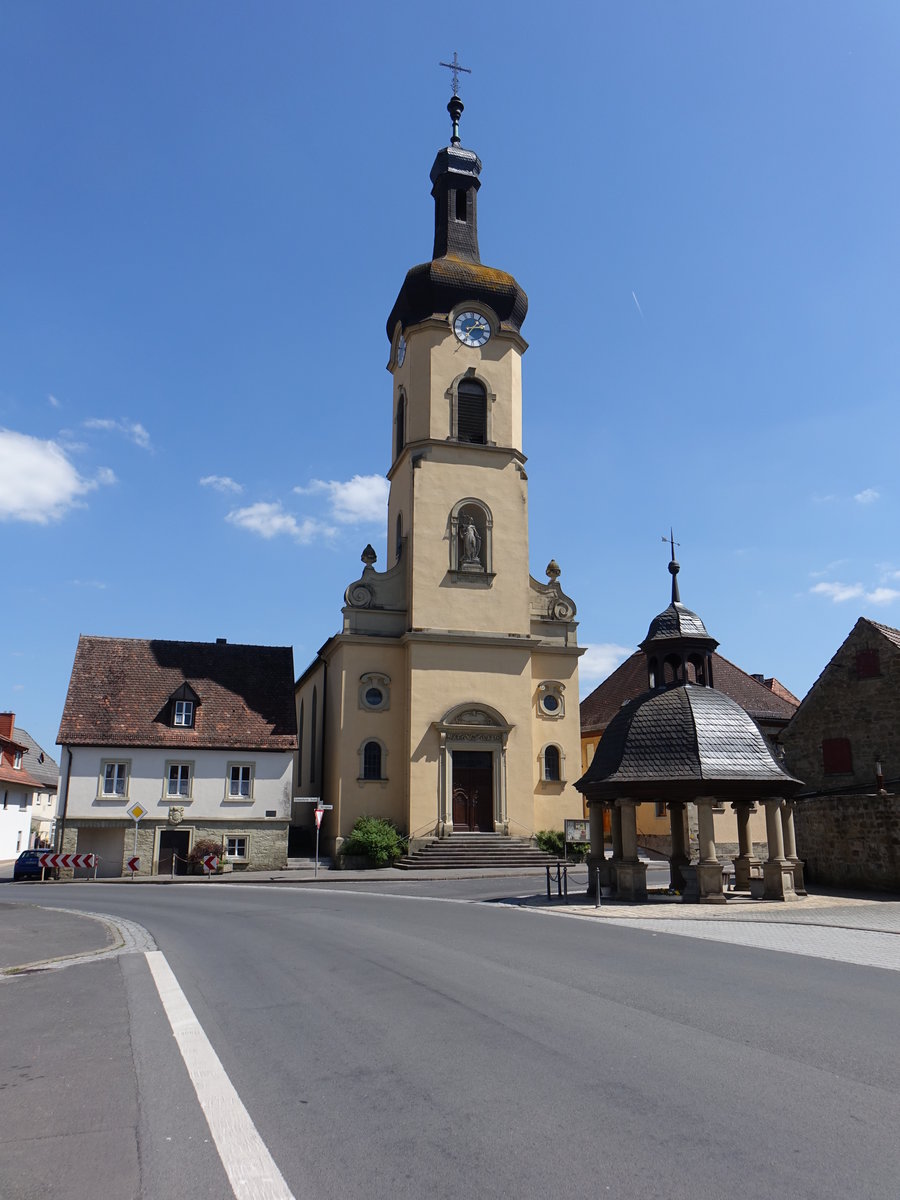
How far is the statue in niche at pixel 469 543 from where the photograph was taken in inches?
1547

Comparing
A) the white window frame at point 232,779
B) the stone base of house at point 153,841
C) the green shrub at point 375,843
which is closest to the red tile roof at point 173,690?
the white window frame at point 232,779

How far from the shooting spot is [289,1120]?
573 cm

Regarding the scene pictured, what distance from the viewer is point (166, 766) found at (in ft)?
119

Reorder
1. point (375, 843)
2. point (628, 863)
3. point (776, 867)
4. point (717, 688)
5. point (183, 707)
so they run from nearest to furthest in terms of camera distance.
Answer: point (776, 867)
point (628, 863)
point (375, 843)
point (183, 707)
point (717, 688)

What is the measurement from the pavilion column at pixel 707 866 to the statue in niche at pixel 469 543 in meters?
18.8

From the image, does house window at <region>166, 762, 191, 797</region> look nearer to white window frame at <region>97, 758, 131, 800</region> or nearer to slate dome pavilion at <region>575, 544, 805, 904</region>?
white window frame at <region>97, 758, 131, 800</region>

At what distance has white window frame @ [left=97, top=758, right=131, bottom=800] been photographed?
35281 millimetres

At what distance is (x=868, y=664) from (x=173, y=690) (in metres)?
25.3

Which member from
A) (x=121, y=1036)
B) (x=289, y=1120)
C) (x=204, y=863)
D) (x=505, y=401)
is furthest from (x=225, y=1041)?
(x=505, y=401)

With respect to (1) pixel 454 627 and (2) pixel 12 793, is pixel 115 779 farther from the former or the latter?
(2) pixel 12 793

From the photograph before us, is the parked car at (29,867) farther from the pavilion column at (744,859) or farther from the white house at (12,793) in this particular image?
the pavilion column at (744,859)

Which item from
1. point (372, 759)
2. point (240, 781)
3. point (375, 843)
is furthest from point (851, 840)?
point (240, 781)

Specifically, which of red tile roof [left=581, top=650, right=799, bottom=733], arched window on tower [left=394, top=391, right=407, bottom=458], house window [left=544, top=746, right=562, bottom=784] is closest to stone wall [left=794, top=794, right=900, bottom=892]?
house window [left=544, top=746, right=562, bottom=784]

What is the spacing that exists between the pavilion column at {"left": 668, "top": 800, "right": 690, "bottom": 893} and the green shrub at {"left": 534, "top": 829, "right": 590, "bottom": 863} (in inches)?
418
